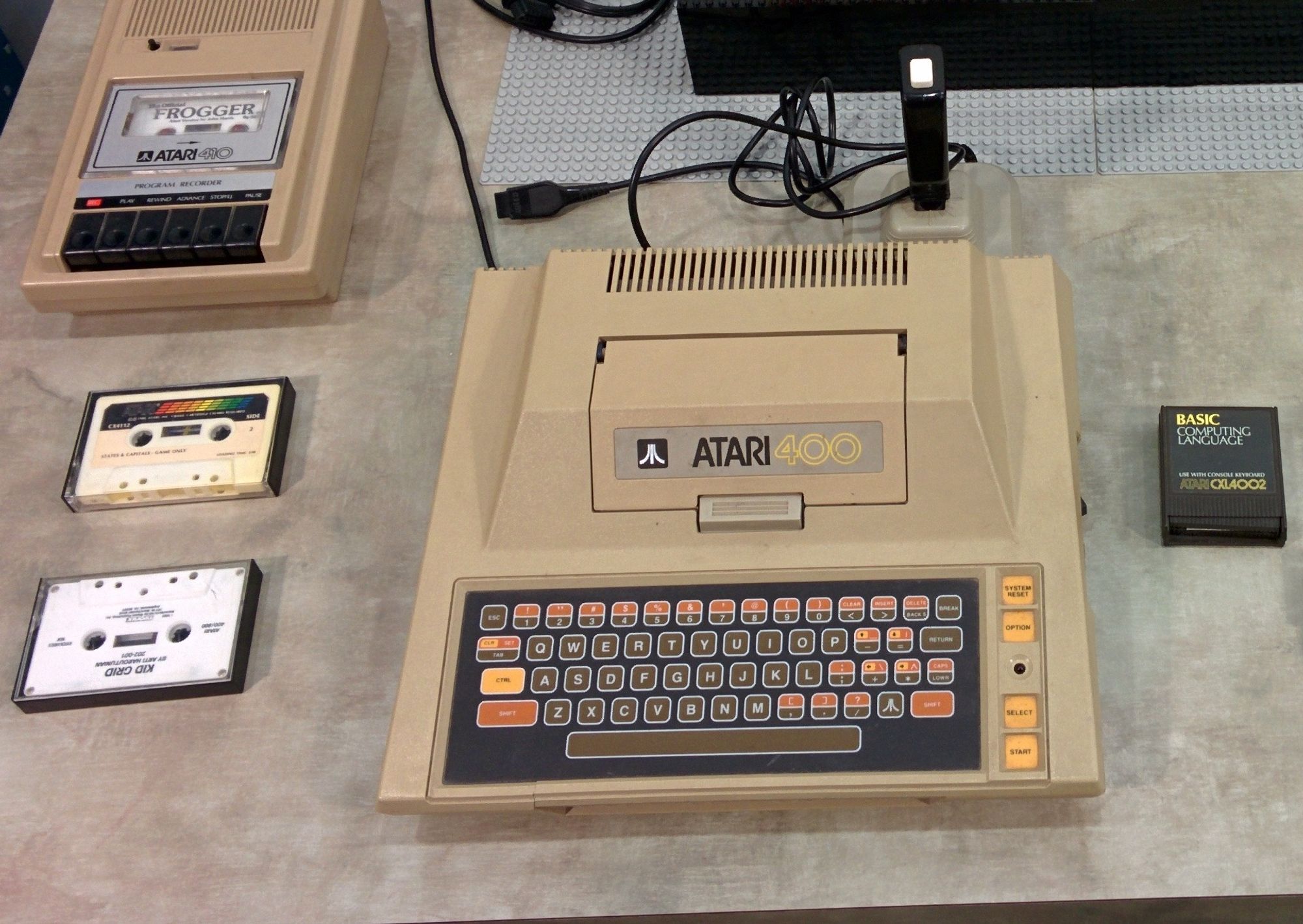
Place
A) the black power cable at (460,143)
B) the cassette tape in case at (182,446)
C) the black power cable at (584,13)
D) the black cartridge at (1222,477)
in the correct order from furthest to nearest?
the black power cable at (584,13), the black power cable at (460,143), the cassette tape in case at (182,446), the black cartridge at (1222,477)

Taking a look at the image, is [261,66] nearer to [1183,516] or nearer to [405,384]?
[405,384]

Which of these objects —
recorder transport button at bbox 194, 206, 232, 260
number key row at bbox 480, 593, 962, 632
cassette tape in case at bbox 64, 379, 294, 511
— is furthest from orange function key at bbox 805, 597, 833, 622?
recorder transport button at bbox 194, 206, 232, 260

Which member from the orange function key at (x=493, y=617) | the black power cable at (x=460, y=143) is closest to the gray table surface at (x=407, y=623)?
the black power cable at (x=460, y=143)

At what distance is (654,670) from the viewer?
73cm

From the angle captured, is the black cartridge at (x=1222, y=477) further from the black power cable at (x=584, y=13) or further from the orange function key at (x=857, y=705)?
the black power cable at (x=584, y=13)

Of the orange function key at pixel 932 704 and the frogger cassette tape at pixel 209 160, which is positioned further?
the frogger cassette tape at pixel 209 160

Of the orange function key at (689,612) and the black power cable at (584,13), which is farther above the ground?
the black power cable at (584,13)

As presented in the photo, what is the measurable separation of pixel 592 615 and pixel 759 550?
11 centimetres

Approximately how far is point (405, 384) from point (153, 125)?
12.7 inches

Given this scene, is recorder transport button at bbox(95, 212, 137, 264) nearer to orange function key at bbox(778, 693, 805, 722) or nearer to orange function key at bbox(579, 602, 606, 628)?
orange function key at bbox(579, 602, 606, 628)

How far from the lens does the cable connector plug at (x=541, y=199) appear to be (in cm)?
102

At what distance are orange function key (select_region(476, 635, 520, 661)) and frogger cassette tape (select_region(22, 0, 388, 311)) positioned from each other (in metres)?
0.38

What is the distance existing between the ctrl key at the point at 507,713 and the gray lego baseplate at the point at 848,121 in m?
0.50

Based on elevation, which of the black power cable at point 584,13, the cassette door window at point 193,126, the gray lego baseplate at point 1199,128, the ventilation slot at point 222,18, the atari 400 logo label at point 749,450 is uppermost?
the ventilation slot at point 222,18
